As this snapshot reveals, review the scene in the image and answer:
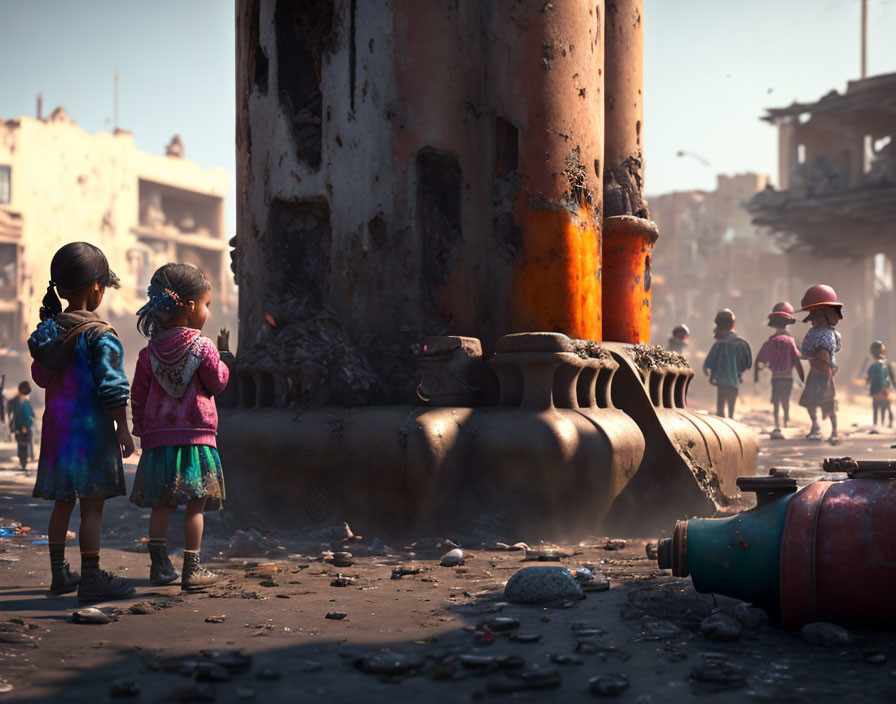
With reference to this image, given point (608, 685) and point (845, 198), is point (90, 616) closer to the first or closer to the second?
point (608, 685)

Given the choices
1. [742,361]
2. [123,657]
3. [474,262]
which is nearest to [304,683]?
[123,657]

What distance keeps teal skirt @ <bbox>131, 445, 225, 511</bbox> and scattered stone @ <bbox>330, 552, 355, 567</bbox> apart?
71 centimetres

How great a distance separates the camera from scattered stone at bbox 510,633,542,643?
273cm

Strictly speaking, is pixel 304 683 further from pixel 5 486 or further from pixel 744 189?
pixel 744 189

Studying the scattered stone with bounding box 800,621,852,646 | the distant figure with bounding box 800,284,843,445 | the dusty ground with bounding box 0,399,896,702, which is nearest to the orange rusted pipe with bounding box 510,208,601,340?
the dusty ground with bounding box 0,399,896,702

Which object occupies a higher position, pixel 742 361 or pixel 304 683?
pixel 742 361

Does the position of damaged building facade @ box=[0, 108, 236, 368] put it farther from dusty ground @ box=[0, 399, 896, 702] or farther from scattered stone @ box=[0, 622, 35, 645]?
scattered stone @ box=[0, 622, 35, 645]

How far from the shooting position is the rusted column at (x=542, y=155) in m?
A: 5.46

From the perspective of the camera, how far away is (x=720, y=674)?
2.34 m

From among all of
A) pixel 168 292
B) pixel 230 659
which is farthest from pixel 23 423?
pixel 230 659

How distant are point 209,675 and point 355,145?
12.0 ft

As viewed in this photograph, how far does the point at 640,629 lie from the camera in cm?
288

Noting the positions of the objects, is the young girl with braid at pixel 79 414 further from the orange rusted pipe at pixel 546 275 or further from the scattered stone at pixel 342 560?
the orange rusted pipe at pixel 546 275

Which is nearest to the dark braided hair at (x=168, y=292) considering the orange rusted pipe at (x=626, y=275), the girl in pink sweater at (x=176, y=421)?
the girl in pink sweater at (x=176, y=421)
